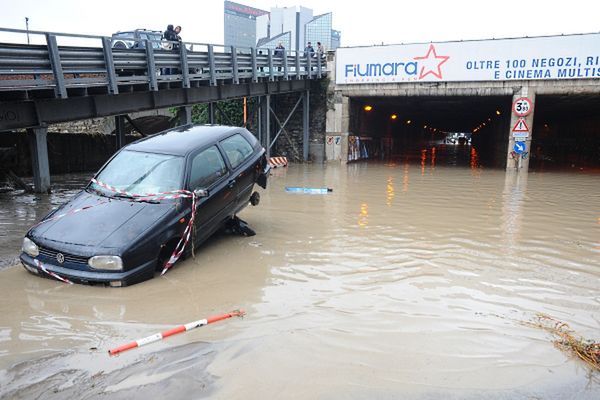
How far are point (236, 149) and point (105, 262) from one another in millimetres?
3207

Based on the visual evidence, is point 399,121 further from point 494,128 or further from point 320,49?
point 320,49

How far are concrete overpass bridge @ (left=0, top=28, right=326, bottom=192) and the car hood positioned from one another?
Result: 431 cm

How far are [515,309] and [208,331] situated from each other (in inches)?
124

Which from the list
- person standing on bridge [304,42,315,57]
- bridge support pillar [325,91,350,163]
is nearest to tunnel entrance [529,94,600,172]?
bridge support pillar [325,91,350,163]

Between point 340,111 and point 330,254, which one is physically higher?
point 340,111

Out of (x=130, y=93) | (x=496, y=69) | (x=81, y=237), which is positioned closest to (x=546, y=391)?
(x=81, y=237)

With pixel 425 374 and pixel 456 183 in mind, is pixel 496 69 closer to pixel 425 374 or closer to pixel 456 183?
pixel 456 183

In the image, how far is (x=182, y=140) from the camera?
7176 mm

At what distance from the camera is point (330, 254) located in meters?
6.93

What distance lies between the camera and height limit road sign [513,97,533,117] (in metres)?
20.9

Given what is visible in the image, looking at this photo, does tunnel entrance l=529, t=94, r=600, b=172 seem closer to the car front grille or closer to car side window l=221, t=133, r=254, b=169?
car side window l=221, t=133, r=254, b=169

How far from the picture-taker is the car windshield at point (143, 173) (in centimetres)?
630

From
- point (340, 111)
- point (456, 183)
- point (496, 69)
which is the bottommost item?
point (456, 183)

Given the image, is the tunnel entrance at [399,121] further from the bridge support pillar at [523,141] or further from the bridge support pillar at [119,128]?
the bridge support pillar at [119,128]
